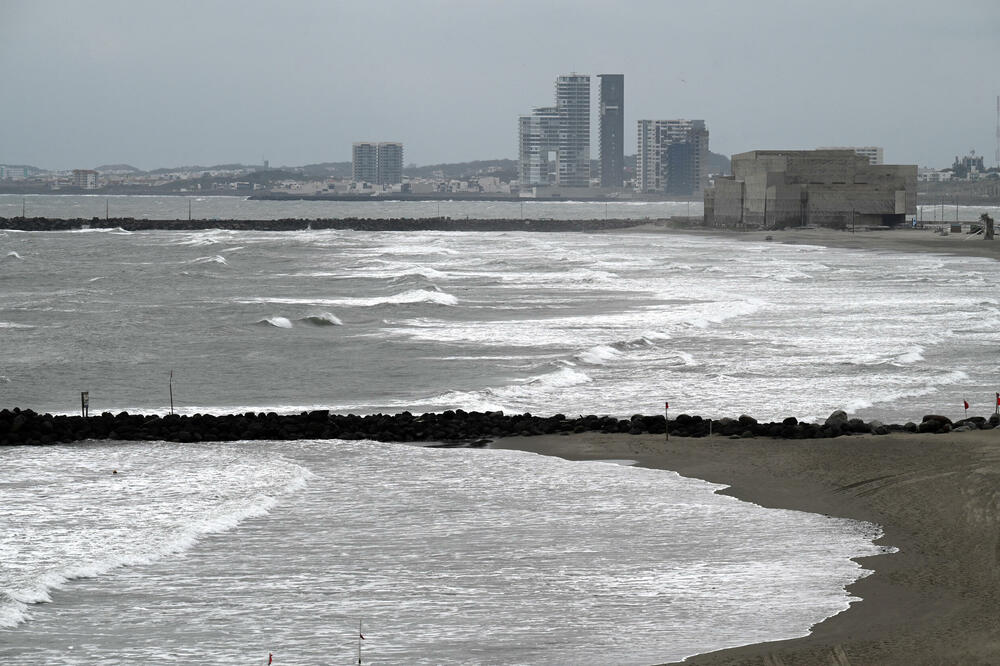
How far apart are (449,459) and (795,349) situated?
47.5 feet

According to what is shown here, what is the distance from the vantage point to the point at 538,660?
396 inches

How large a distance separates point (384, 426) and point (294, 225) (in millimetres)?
123179

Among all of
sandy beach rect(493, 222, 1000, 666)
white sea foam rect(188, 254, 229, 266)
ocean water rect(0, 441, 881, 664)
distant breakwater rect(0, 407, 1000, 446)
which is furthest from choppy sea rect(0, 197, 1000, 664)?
white sea foam rect(188, 254, 229, 266)

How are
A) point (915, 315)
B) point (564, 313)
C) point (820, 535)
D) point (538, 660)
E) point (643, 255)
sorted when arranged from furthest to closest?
point (643, 255) < point (564, 313) < point (915, 315) < point (820, 535) < point (538, 660)

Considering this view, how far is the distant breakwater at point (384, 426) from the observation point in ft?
64.2

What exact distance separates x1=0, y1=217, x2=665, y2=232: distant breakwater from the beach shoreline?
384 feet

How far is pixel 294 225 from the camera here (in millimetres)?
141250

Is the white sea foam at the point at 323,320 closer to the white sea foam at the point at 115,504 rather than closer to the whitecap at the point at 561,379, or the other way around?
the whitecap at the point at 561,379

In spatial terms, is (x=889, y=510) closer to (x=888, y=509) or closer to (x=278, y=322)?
(x=888, y=509)

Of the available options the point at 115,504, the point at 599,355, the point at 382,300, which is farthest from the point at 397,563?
the point at 382,300

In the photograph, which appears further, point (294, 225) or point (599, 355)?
point (294, 225)

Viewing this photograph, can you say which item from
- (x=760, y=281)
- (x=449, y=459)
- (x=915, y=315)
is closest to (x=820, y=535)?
(x=449, y=459)

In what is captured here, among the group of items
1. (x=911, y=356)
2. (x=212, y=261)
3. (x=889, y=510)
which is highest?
(x=212, y=261)

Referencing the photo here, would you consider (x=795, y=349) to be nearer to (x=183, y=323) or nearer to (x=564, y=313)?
(x=564, y=313)
